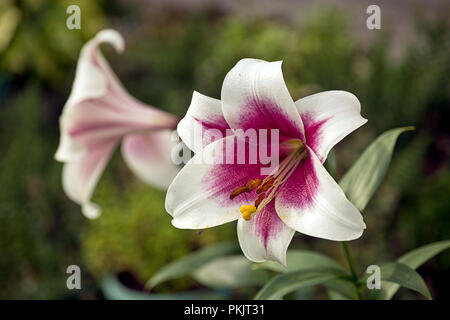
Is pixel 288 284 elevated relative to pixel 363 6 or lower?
lower

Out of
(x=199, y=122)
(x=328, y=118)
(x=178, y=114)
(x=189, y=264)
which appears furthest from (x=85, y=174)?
(x=178, y=114)

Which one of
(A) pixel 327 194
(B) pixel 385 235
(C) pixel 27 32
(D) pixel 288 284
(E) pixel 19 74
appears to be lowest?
(B) pixel 385 235

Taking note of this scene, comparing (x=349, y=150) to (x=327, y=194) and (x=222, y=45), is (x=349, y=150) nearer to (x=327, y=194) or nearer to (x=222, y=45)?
(x=222, y=45)

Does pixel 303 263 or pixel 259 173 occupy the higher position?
pixel 259 173

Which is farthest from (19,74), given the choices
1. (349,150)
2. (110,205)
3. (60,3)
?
(349,150)

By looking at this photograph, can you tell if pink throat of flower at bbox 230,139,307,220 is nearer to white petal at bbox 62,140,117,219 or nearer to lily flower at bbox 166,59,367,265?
lily flower at bbox 166,59,367,265

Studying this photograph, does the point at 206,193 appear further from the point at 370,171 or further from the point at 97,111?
the point at 97,111

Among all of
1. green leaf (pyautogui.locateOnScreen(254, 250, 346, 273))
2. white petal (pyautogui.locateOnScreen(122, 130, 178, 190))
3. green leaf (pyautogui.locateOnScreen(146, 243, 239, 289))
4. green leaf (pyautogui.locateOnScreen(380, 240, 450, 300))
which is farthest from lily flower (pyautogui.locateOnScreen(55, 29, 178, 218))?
green leaf (pyautogui.locateOnScreen(380, 240, 450, 300))
